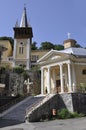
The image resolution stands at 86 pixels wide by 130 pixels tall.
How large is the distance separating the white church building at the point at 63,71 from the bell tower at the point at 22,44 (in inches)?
819

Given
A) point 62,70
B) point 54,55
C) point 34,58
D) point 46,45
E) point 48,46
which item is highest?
point 46,45

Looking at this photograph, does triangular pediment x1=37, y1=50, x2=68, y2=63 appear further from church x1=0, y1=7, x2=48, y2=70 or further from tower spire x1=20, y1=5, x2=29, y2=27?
tower spire x1=20, y1=5, x2=29, y2=27

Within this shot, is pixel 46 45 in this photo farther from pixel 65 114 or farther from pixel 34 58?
pixel 65 114

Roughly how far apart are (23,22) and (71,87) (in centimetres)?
3613

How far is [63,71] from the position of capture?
98.6 feet

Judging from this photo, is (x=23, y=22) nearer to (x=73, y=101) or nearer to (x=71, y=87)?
(x=71, y=87)

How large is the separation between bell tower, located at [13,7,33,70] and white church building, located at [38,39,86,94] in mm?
20807

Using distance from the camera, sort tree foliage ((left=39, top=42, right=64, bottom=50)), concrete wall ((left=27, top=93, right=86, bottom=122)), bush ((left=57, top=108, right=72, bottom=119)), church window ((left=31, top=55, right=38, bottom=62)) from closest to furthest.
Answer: bush ((left=57, top=108, right=72, bottom=119))
concrete wall ((left=27, top=93, right=86, bottom=122))
church window ((left=31, top=55, right=38, bottom=62))
tree foliage ((left=39, top=42, right=64, bottom=50))

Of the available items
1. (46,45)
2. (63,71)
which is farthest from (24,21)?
(63,71)

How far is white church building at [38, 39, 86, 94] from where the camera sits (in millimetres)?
27672

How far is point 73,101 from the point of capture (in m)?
21.3

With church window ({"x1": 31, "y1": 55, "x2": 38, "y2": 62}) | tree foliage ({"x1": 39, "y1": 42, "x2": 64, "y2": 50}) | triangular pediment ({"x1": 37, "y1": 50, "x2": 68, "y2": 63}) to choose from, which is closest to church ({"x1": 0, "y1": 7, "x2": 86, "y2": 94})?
triangular pediment ({"x1": 37, "y1": 50, "x2": 68, "y2": 63})

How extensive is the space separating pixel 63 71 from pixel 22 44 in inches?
1062

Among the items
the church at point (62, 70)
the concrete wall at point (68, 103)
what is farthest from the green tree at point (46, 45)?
the concrete wall at point (68, 103)
